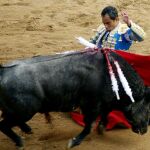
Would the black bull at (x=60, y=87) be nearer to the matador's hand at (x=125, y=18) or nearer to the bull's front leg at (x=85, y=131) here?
the bull's front leg at (x=85, y=131)

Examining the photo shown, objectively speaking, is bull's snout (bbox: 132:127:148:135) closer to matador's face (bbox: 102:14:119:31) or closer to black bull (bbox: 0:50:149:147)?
black bull (bbox: 0:50:149:147)

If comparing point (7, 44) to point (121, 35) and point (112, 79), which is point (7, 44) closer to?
point (121, 35)

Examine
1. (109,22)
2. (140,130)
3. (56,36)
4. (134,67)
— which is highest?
(109,22)

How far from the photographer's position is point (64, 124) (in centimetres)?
615

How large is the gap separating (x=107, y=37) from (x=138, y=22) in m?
3.84

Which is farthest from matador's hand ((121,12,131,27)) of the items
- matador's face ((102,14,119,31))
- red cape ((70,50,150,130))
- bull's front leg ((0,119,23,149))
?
bull's front leg ((0,119,23,149))

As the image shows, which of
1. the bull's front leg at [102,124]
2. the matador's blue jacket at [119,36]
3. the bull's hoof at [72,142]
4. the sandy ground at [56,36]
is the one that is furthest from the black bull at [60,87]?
the matador's blue jacket at [119,36]

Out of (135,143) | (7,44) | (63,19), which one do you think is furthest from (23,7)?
(135,143)

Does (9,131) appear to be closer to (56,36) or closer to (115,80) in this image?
(115,80)

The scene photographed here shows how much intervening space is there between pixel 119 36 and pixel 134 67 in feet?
1.49

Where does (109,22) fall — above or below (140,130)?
above

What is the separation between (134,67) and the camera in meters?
5.78

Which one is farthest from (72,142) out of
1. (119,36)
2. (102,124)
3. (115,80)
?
(119,36)

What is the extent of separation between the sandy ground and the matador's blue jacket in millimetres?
1013
